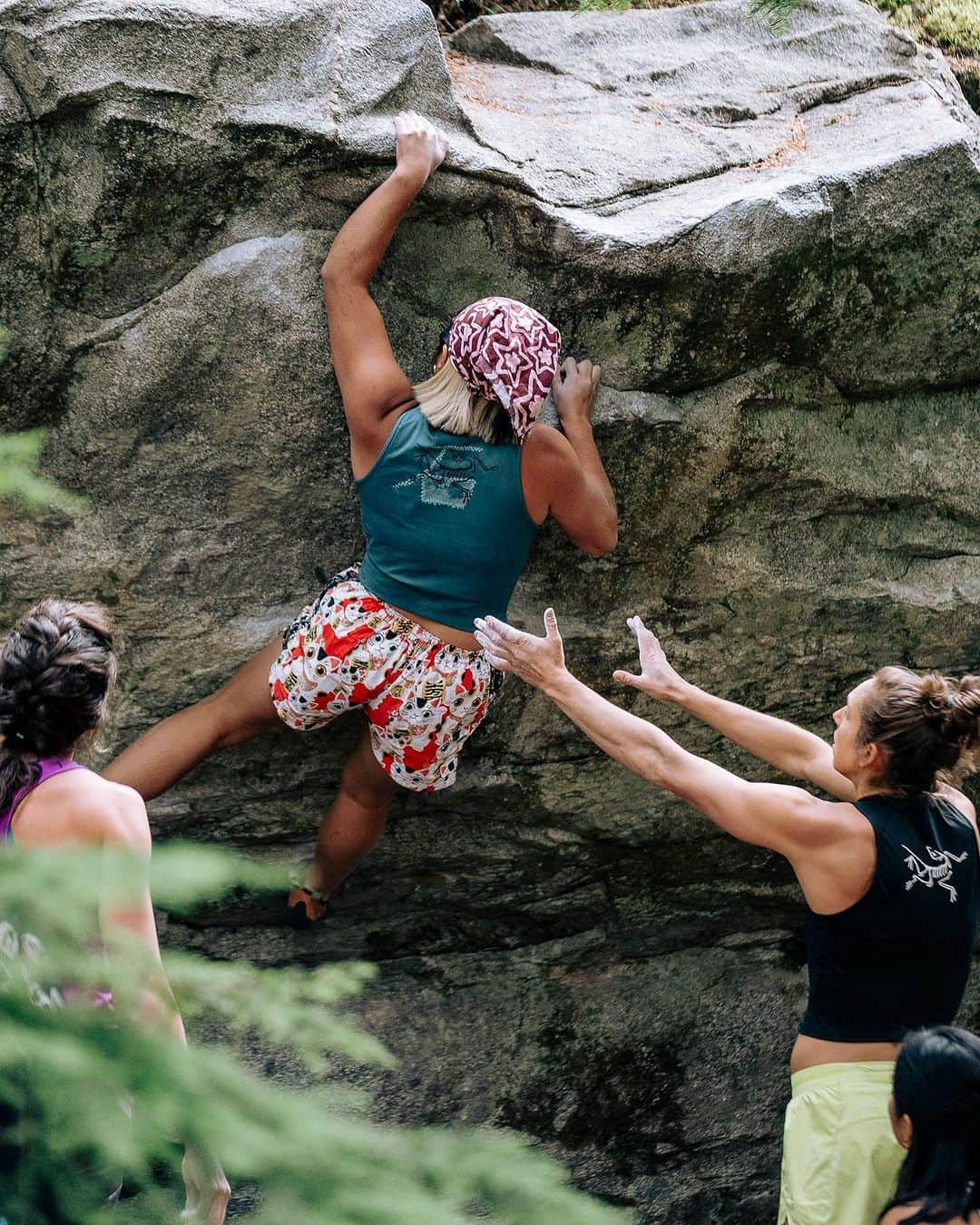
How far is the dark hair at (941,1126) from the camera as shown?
7.70ft

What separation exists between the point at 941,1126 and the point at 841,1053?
1.47 ft

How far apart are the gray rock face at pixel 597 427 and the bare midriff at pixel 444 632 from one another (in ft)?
1.70

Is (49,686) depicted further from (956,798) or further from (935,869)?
(956,798)

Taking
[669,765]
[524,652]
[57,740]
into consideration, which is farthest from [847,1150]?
[57,740]

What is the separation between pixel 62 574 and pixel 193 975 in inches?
103

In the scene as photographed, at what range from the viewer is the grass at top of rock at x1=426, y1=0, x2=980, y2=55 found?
15.3 feet

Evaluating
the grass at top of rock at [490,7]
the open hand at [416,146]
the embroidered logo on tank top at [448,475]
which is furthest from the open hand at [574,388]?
the grass at top of rock at [490,7]

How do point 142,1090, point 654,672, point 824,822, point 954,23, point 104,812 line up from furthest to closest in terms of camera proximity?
1. point 954,23
2. point 654,672
3. point 824,822
4. point 104,812
5. point 142,1090

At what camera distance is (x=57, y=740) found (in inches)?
96.5

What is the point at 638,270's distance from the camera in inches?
139

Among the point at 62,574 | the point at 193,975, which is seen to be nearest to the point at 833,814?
the point at 193,975

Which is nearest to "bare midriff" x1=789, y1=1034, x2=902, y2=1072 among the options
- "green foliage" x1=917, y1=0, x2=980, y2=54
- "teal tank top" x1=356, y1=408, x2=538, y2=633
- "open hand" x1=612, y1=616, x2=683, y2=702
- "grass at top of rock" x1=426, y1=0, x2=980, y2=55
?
"open hand" x1=612, y1=616, x2=683, y2=702

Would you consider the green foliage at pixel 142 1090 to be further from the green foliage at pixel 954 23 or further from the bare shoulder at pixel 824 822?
the green foliage at pixel 954 23

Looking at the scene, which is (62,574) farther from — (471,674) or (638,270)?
(638,270)
